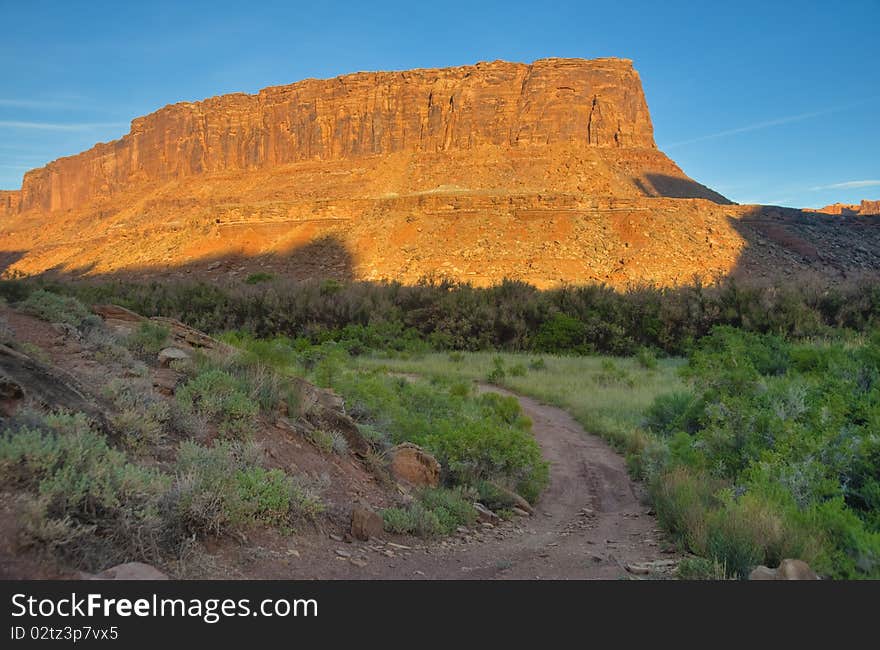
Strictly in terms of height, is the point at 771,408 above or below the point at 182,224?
below

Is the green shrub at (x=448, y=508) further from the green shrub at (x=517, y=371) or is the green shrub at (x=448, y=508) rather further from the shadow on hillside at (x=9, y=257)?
the shadow on hillside at (x=9, y=257)

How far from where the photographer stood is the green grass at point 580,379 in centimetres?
1296

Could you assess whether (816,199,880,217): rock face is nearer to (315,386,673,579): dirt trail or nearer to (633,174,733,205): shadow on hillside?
(633,174,733,205): shadow on hillside

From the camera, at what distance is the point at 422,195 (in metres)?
72.1

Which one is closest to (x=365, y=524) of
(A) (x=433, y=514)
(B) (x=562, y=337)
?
(A) (x=433, y=514)

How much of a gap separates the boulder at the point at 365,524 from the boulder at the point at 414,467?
1.73 m

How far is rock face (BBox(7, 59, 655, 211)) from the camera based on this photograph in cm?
8744

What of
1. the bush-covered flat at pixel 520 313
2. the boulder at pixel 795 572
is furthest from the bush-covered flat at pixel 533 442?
the bush-covered flat at pixel 520 313

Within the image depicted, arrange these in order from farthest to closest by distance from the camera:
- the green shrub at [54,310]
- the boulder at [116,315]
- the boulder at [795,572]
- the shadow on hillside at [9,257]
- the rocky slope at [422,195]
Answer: the shadow on hillside at [9,257]
the rocky slope at [422,195]
the boulder at [116,315]
the green shrub at [54,310]
the boulder at [795,572]

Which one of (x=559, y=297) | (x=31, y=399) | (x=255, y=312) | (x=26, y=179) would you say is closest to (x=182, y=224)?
(x=255, y=312)

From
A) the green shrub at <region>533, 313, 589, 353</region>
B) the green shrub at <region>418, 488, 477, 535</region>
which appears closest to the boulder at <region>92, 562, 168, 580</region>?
the green shrub at <region>418, 488, 477, 535</region>

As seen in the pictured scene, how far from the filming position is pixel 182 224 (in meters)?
76.8
